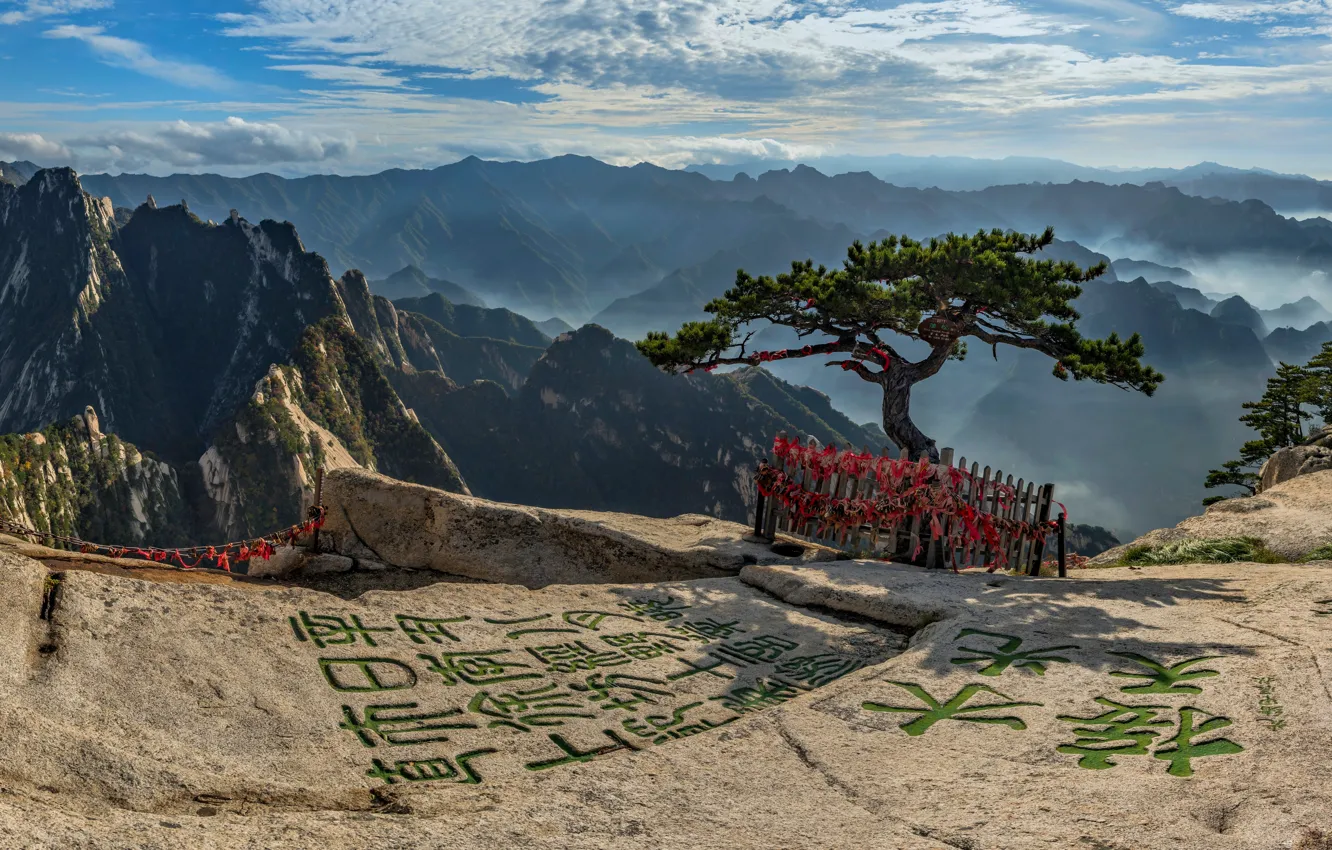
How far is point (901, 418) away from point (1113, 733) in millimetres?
11264

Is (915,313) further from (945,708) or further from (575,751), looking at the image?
(575,751)

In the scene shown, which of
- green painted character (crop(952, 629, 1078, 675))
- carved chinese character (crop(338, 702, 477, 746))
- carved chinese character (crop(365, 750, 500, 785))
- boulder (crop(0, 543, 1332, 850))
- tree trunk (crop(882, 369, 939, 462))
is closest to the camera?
boulder (crop(0, 543, 1332, 850))

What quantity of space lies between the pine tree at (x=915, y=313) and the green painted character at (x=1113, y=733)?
9.41 metres

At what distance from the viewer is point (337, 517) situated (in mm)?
15000

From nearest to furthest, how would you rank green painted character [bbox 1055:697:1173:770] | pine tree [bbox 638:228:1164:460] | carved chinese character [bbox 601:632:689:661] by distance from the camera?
green painted character [bbox 1055:697:1173:770], carved chinese character [bbox 601:632:689:661], pine tree [bbox 638:228:1164:460]

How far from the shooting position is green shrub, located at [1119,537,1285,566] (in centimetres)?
1555

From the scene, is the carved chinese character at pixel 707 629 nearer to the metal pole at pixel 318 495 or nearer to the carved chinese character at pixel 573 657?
the carved chinese character at pixel 573 657

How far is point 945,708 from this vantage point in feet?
26.2

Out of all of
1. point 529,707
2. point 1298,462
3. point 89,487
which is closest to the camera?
point 529,707

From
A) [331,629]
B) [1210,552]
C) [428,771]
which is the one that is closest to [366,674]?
[331,629]

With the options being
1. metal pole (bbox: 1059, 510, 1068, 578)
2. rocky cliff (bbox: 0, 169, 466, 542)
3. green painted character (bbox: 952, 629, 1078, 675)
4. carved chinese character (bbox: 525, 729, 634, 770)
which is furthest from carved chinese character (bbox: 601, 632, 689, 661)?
rocky cliff (bbox: 0, 169, 466, 542)

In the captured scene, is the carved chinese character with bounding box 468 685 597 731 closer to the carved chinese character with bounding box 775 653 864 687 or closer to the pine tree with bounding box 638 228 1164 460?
the carved chinese character with bounding box 775 653 864 687

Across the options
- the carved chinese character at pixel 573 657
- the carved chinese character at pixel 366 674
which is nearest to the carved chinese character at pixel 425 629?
the carved chinese character at pixel 366 674

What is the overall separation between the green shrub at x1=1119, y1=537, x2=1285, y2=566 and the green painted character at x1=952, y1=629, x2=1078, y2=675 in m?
7.88
